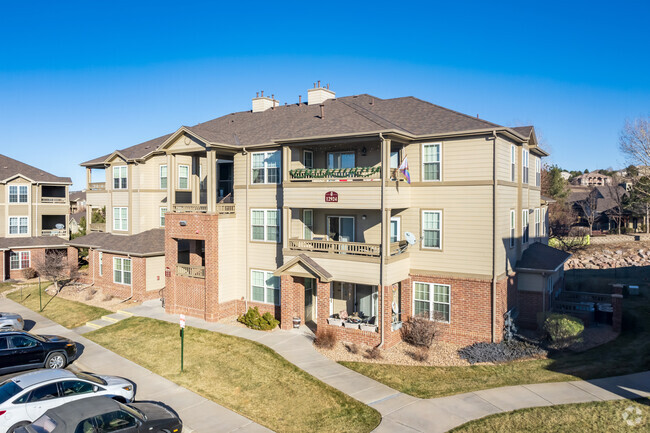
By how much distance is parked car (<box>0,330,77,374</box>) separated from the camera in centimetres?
1770

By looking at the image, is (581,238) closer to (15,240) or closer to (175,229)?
(175,229)

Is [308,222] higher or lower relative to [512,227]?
higher

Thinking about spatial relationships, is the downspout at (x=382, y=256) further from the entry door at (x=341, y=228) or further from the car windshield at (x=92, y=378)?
the car windshield at (x=92, y=378)

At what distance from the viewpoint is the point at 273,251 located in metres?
25.3

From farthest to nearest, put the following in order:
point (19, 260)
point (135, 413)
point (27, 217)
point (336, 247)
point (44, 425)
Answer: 1. point (27, 217)
2. point (19, 260)
3. point (336, 247)
4. point (135, 413)
5. point (44, 425)

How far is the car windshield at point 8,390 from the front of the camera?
13.1 metres

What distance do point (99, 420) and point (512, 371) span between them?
14.1 metres

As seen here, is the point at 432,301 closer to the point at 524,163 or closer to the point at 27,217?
the point at 524,163

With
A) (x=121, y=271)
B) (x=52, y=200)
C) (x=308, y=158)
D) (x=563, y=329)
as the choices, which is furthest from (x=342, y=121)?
(x=52, y=200)

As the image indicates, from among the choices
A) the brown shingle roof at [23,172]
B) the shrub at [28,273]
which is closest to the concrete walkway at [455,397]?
the shrub at [28,273]

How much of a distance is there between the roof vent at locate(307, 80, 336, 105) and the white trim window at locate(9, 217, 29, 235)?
29.1 m

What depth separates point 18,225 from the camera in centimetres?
4125

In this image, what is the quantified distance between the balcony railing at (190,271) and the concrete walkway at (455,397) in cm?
941

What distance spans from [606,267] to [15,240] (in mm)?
52755
